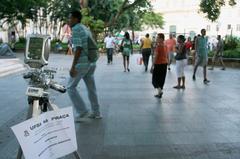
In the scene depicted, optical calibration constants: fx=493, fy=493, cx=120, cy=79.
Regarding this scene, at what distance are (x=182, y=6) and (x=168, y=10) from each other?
3.45m

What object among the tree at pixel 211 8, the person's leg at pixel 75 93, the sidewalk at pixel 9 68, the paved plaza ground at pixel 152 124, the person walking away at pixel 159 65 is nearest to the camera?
the paved plaza ground at pixel 152 124

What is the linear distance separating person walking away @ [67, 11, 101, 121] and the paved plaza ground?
1.17ft

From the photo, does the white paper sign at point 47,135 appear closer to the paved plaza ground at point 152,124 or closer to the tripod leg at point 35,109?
the tripod leg at point 35,109

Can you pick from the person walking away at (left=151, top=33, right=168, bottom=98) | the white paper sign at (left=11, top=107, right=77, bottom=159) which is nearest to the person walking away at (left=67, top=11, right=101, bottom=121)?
the person walking away at (left=151, top=33, right=168, bottom=98)

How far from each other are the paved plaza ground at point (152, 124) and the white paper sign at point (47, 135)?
2.06 m

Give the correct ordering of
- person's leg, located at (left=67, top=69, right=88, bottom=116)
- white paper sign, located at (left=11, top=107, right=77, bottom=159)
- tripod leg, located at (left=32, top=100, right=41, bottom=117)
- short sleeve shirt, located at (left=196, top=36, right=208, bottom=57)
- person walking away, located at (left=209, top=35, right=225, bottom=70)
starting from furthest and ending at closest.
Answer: person walking away, located at (left=209, top=35, right=225, bottom=70), short sleeve shirt, located at (left=196, top=36, right=208, bottom=57), person's leg, located at (left=67, top=69, right=88, bottom=116), tripod leg, located at (left=32, top=100, right=41, bottom=117), white paper sign, located at (left=11, top=107, right=77, bottom=159)

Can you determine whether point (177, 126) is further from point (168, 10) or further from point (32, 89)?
point (168, 10)

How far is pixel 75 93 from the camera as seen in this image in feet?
27.6

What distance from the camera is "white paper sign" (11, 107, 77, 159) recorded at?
151 inches

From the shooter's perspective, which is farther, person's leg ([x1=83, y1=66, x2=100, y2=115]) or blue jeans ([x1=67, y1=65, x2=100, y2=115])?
person's leg ([x1=83, y1=66, x2=100, y2=115])

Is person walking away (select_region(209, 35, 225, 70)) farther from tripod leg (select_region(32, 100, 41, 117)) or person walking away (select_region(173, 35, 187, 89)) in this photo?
tripod leg (select_region(32, 100, 41, 117))

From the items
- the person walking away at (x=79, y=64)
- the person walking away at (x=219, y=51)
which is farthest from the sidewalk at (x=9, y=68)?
the person walking away at (x=79, y=64)

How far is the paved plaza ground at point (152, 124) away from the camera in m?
6.44

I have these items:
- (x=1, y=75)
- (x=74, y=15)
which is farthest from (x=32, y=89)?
(x=1, y=75)
